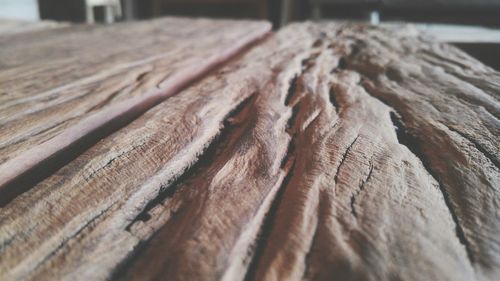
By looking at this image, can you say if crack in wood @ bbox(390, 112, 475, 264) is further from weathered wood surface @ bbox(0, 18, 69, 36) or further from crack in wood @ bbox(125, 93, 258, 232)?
weathered wood surface @ bbox(0, 18, 69, 36)

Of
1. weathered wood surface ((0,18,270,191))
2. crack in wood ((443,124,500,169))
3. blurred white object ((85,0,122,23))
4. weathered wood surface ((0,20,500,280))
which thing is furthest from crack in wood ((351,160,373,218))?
blurred white object ((85,0,122,23))

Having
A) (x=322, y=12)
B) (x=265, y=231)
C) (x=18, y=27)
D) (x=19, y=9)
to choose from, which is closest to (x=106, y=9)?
(x=19, y=9)

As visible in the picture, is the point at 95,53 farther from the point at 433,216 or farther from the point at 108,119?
the point at 433,216

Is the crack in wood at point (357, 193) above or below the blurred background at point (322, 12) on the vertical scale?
below

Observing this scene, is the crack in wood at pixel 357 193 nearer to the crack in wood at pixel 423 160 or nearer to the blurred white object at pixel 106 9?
the crack in wood at pixel 423 160

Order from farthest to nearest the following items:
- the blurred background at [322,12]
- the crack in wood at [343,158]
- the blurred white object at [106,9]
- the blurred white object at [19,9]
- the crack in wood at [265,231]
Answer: the blurred white object at [106,9], the blurred white object at [19,9], the blurred background at [322,12], the crack in wood at [343,158], the crack in wood at [265,231]

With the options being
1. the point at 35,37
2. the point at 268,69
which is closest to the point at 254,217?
the point at 268,69

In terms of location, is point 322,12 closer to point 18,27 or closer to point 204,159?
point 18,27

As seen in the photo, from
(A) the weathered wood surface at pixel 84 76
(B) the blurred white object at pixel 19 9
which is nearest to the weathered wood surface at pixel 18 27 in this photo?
(A) the weathered wood surface at pixel 84 76
